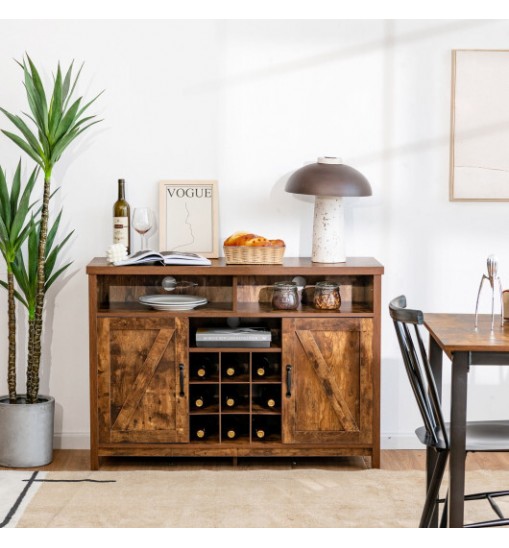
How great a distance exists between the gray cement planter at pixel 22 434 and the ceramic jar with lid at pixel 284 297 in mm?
1285

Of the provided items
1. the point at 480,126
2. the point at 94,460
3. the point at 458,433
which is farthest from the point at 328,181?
the point at 94,460

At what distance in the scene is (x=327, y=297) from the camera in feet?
15.3

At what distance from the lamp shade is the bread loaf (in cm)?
27

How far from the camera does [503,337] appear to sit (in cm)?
349

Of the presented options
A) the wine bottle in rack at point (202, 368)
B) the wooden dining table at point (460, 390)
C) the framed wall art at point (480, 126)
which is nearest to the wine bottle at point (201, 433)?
the wine bottle in rack at point (202, 368)

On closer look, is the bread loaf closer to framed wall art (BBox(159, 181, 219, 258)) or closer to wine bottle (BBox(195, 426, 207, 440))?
framed wall art (BBox(159, 181, 219, 258))

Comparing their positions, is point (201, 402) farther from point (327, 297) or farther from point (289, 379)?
point (327, 297)

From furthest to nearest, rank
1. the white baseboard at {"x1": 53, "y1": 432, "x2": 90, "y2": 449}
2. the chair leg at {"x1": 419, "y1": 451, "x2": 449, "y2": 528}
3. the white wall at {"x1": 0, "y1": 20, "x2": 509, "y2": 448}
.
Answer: the white baseboard at {"x1": 53, "y1": 432, "x2": 90, "y2": 449} → the white wall at {"x1": 0, "y1": 20, "x2": 509, "y2": 448} → the chair leg at {"x1": 419, "y1": 451, "x2": 449, "y2": 528}

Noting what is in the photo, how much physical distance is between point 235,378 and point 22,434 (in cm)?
110

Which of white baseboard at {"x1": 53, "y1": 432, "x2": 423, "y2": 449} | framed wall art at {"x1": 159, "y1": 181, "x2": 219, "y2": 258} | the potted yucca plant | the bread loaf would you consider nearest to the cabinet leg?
the potted yucca plant

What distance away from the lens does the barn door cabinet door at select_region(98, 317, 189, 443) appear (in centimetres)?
461

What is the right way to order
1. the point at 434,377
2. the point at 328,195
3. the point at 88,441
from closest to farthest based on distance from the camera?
1. the point at 434,377
2. the point at 328,195
3. the point at 88,441

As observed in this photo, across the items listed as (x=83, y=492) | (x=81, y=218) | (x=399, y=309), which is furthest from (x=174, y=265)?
(x=399, y=309)

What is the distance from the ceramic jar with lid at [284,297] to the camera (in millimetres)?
4656
